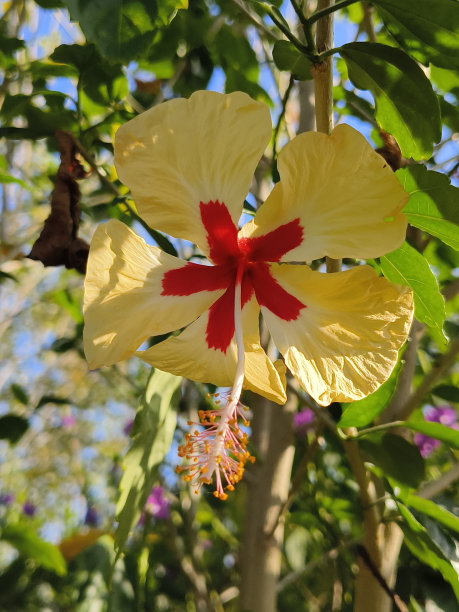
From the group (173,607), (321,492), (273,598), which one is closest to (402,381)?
(273,598)

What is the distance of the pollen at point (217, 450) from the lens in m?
0.76

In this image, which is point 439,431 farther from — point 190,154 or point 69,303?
point 69,303

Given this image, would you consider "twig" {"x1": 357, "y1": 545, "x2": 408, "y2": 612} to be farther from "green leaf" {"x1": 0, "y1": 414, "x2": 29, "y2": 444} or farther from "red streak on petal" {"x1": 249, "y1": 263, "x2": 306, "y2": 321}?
"green leaf" {"x1": 0, "y1": 414, "x2": 29, "y2": 444}

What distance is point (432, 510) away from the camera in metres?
0.97

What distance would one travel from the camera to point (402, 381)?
1.21 m

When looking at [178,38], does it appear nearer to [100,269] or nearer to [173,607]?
Result: [100,269]

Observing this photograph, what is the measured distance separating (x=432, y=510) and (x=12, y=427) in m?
1.12

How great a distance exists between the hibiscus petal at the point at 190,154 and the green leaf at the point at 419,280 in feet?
0.70

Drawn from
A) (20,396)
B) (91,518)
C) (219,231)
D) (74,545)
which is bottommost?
(91,518)

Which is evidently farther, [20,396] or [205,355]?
[20,396]

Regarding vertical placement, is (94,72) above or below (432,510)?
above

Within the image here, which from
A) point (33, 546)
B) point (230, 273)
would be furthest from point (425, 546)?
point (33, 546)

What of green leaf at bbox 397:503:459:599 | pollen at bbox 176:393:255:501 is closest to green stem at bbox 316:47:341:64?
pollen at bbox 176:393:255:501

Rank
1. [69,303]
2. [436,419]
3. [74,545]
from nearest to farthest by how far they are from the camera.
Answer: [69,303], [74,545], [436,419]
